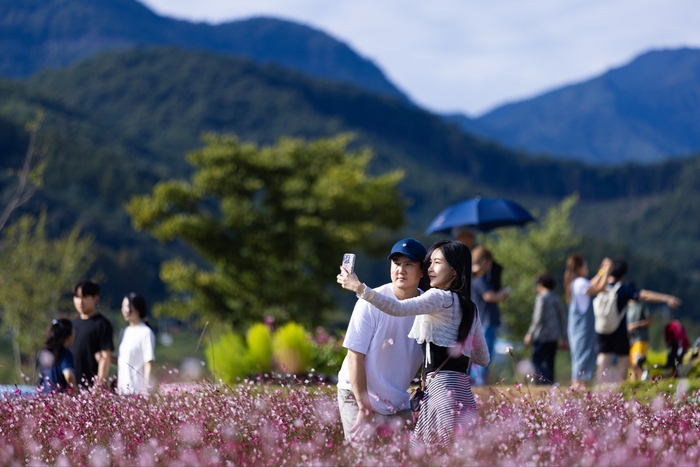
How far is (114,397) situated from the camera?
5.75 m

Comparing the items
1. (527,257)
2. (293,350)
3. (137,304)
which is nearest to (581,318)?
(293,350)

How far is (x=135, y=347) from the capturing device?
6.89 metres

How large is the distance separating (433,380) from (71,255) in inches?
891

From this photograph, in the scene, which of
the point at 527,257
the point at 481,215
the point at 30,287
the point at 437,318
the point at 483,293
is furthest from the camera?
the point at 527,257

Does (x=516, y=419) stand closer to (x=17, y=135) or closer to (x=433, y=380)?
(x=433, y=380)

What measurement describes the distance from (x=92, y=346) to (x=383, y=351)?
10.3ft

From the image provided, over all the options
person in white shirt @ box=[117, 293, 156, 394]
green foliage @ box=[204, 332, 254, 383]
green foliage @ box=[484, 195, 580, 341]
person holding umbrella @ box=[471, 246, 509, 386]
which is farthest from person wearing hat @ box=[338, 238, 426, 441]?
green foliage @ box=[484, 195, 580, 341]

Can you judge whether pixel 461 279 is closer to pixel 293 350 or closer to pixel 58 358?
pixel 58 358

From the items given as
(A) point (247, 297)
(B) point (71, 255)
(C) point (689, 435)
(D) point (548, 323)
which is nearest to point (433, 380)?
(C) point (689, 435)

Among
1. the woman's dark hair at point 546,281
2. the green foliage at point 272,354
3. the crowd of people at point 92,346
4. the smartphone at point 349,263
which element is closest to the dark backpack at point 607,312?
the woman's dark hair at point 546,281

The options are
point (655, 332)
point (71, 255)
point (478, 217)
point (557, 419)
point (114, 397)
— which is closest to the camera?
point (557, 419)

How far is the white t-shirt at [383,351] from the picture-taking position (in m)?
4.61

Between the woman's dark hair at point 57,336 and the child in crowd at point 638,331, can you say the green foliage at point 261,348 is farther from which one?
the woman's dark hair at point 57,336

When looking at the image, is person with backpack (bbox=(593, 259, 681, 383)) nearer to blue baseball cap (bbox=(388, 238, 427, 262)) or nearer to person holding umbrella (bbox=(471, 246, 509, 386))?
person holding umbrella (bbox=(471, 246, 509, 386))
